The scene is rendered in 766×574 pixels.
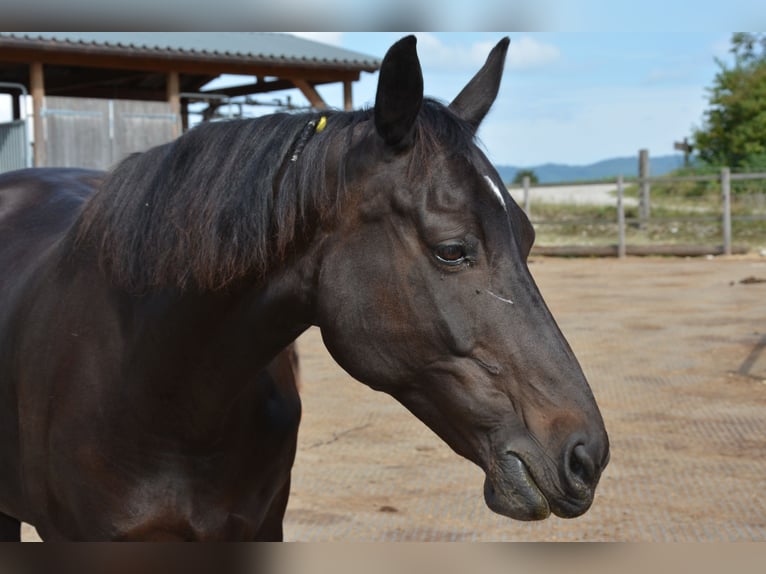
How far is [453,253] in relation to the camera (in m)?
1.73

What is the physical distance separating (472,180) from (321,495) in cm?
356

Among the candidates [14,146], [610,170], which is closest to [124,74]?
[14,146]

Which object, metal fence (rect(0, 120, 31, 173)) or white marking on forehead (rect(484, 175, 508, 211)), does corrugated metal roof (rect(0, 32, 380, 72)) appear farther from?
white marking on forehead (rect(484, 175, 508, 211))

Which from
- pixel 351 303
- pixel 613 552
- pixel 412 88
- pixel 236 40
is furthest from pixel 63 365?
pixel 236 40

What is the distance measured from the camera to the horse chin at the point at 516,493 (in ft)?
5.39

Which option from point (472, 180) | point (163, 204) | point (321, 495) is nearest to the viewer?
point (472, 180)

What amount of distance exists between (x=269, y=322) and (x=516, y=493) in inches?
26.8

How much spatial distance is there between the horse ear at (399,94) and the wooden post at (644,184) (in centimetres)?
1920

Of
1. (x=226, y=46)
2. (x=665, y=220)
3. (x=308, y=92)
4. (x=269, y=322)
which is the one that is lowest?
(x=665, y=220)

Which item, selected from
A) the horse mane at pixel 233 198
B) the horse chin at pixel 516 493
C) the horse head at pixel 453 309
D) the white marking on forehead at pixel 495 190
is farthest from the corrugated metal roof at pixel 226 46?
the horse chin at pixel 516 493

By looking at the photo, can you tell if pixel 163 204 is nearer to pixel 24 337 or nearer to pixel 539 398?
pixel 24 337

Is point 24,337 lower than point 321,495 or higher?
higher

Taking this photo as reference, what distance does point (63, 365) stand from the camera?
2.26m

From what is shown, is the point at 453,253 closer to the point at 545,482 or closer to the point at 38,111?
the point at 545,482
